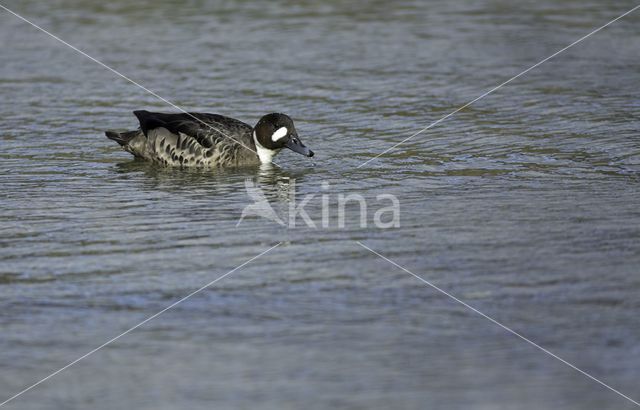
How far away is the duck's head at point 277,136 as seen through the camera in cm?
1088

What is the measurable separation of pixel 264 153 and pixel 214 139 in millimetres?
495

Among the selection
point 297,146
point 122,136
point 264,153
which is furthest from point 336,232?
point 122,136

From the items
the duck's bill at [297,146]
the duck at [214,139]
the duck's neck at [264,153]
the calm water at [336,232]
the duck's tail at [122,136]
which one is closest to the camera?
the calm water at [336,232]

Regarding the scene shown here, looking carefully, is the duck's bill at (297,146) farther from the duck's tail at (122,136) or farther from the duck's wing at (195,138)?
the duck's tail at (122,136)

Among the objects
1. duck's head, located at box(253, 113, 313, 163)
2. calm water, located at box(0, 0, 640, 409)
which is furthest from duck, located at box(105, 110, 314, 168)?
calm water, located at box(0, 0, 640, 409)

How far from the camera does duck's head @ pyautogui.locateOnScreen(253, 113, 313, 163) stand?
10.9 meters

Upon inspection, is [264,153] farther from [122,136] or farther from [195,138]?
[122,136]

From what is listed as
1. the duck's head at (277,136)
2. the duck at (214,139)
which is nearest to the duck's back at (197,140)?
the duck at (214,139)

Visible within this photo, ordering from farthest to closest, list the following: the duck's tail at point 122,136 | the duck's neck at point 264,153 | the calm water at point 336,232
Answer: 1. the duck's tail at point 122,136
2. the duck's neck at point 264,153
3. the calm water at point 336,232

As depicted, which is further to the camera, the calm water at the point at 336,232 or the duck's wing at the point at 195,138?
the duck's wing at the point at 195,138

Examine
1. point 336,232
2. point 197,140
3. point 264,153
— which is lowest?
point 336,232

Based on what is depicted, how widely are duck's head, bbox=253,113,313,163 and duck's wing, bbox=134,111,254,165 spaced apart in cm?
15

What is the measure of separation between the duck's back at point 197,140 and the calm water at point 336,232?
0.21m

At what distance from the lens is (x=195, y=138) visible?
11.1 m
